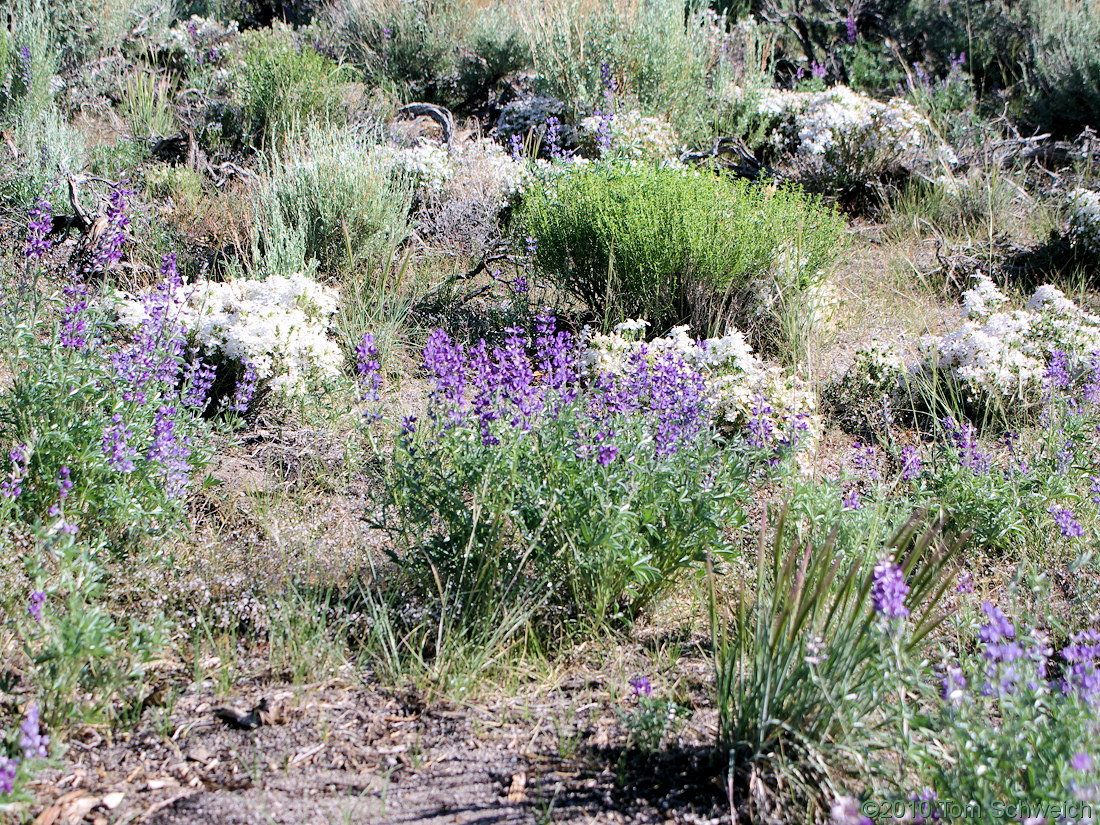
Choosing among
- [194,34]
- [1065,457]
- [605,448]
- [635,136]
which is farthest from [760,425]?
[194,34]

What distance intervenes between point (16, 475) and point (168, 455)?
428mm

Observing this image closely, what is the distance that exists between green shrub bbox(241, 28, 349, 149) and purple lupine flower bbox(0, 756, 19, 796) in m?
5.55

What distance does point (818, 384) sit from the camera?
430 cm

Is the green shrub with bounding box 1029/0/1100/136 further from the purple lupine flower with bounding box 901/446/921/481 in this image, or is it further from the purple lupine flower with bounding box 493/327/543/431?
the purple lupine flower with bounding box 493/327/543/431

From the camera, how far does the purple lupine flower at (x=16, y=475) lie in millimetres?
2480

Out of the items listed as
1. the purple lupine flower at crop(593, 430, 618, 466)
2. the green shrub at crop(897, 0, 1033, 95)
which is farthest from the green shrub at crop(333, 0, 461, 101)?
the purple lupine flower at crop(593, 430, 618, 466)

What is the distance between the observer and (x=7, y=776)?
1667 mm

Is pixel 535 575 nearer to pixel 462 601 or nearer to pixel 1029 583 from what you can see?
pixel 462 601

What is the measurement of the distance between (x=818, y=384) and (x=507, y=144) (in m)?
3.85

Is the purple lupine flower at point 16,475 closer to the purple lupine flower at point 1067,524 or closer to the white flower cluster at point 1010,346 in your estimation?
the purple lupine flower at point 1067,524

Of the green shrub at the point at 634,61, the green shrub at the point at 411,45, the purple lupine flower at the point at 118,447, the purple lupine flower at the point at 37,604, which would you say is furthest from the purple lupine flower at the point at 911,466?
the green shrub at the point at 411,45

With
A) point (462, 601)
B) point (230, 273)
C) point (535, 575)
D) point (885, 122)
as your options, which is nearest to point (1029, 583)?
point (535, 575)

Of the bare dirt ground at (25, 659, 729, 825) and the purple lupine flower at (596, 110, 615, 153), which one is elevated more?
the purple lupine flower at (596, 110, 615, 153)

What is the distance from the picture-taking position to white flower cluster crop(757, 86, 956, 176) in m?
6.39
